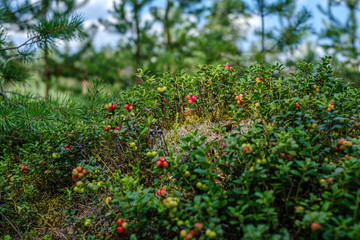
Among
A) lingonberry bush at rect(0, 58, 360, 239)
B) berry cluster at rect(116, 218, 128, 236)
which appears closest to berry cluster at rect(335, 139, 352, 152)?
lingonberry bush at rect(0, 58, 360, 239)

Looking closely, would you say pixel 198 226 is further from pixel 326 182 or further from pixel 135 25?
pixel 135 25

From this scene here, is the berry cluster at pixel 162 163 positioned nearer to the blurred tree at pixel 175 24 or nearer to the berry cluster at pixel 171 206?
the berry cluster at pixel 171 206

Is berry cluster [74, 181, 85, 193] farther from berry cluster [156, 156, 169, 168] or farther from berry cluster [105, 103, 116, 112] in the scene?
berry cluster [105, 103, 116, 112]

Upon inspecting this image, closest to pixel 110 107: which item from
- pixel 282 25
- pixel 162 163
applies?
pixel 162 163

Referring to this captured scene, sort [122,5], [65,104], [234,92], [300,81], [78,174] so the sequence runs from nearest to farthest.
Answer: [78,174], [300,81], [234,92], [65,104], [122,5]

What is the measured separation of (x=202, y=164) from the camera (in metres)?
1.32

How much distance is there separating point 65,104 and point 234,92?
186cm

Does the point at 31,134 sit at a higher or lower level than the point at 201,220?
higher

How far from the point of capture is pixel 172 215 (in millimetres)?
1244

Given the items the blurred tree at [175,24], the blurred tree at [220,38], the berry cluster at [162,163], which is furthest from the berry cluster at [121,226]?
the blurred tree at [175,24]

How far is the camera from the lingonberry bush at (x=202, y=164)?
1.24 meters

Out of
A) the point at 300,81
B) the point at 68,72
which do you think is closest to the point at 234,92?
the point at 300,81

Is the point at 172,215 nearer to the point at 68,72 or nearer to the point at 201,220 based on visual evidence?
the point at 201,220

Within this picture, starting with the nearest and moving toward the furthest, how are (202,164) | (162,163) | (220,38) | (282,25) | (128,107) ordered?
(202,164)
(162,163)
(128,107)
(282,25)
(220,38)
